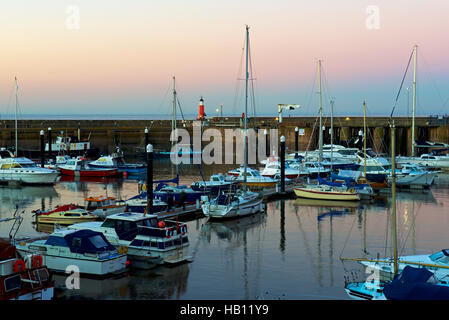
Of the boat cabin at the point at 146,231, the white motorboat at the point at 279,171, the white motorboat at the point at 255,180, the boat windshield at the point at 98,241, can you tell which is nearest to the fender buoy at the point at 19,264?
the boat windshield at the point at 98,241

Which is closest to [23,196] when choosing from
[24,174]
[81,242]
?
[24,174]

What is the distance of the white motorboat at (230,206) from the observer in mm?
25344

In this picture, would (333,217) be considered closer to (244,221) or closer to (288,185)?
(244,221)

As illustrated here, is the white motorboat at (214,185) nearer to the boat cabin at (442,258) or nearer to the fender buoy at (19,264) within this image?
the boat cabin at (442,258)

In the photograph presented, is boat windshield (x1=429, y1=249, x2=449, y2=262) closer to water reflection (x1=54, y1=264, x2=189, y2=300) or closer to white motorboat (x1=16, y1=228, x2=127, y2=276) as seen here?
water reflection (x1=54, y1=264, x2=189, y2=300)

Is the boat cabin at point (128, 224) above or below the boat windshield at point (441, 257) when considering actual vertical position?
above

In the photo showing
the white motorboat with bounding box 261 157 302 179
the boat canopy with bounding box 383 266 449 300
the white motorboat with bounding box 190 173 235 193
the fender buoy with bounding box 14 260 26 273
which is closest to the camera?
the boat canopy with bounding box 383 266 449 300

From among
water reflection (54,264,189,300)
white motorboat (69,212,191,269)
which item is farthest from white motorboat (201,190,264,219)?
water reflection (54,264,189,300)

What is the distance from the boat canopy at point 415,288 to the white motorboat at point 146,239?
786 cm

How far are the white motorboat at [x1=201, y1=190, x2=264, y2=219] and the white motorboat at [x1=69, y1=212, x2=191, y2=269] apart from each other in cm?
694

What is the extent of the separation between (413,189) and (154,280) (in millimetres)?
25644

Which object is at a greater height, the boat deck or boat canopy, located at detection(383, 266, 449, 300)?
boat canopy, located at detection(383, 266, 449, 300)

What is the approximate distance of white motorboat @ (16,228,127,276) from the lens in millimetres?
15602
